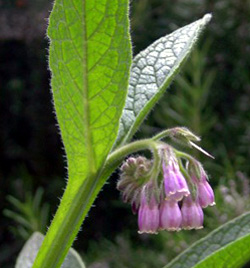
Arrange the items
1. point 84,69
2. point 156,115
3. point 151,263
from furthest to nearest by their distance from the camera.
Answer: point 156,115, point 151,263, point 84,69

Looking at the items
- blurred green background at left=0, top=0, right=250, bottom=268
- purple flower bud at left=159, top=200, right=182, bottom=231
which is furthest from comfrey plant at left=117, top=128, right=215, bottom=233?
blurred green background at left=0, top=0, right=250, bottom=268

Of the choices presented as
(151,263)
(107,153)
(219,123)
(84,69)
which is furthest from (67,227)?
(219,123)

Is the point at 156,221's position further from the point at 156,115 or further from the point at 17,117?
the point at 17,117

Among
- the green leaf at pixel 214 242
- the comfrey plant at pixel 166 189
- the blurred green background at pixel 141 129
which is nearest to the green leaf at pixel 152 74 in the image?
the comfrey plant at pixel 166 189

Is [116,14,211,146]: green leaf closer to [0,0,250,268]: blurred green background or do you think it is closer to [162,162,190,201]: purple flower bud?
[162,162,190,201]: purple flower bud

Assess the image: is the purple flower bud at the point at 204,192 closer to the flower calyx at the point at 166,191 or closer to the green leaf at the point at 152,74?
the flower calyx at the point at 166,191

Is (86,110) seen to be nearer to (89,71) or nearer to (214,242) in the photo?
(89,71)

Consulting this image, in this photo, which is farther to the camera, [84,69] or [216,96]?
[216,96]
